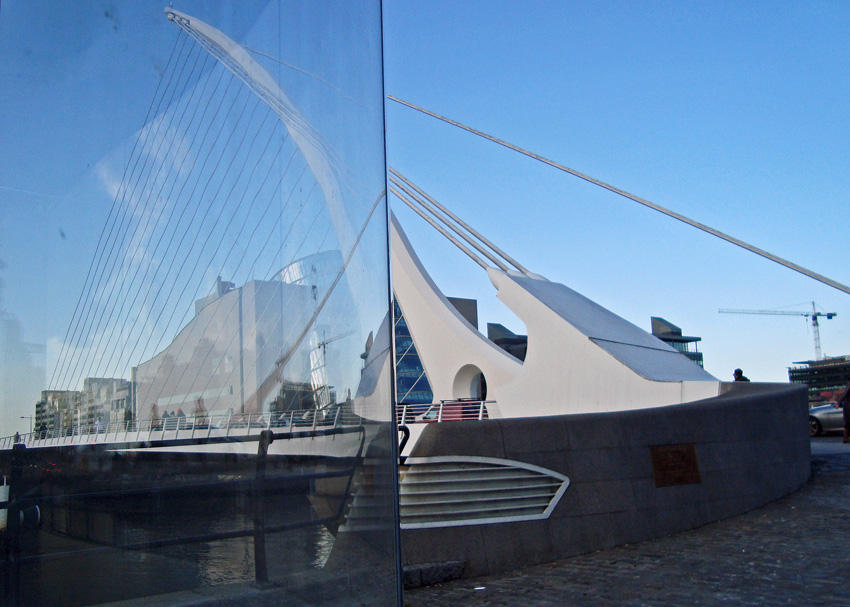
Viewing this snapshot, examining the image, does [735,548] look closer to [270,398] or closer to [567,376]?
[270,398]

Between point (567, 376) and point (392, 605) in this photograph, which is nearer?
point (392, 605)

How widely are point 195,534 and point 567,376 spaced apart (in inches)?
535

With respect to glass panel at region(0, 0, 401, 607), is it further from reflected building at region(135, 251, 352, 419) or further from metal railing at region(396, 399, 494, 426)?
metal railing at region(396, 399, 494, 426)

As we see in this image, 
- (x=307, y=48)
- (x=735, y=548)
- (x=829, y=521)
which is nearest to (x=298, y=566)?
(x=307, y=48)

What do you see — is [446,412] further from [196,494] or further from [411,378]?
[411,378]

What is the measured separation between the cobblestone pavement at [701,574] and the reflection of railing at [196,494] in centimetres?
365

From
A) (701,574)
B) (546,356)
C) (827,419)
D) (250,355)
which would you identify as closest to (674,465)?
(701,574)

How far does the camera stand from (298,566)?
3.23ft

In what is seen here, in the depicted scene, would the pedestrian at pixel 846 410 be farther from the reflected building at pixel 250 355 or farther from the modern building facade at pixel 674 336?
the modern building facade at pixel 674 336

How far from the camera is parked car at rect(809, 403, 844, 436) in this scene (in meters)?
14.2

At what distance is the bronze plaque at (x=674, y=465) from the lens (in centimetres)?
636

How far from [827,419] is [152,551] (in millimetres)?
16229

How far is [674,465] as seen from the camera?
6.49m

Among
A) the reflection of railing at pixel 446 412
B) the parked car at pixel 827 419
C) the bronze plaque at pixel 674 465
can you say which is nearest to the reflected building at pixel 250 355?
the bronze plaque at pixel 674 465
